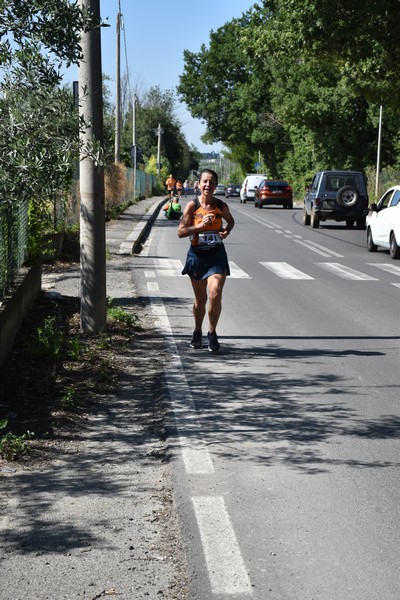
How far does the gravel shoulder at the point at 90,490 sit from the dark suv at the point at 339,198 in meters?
24.1

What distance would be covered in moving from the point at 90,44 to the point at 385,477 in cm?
563

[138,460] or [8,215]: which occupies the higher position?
[8,215]

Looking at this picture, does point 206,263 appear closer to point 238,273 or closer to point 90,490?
point 90,490

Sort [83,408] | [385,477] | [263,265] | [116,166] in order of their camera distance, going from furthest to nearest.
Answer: [116,166] < [263,265] < [83,408] < [385,477]

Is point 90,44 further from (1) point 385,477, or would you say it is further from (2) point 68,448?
(1) point 385,477

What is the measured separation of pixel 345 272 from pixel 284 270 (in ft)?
3.62

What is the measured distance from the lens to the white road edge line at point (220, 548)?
13.6 feet

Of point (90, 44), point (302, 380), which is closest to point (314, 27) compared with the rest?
point (90, 44)

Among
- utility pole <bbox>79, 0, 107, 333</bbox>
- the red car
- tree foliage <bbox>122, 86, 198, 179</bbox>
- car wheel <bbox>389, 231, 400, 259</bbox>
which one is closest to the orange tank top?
utility pole <bbox>79, 0, 107, 333</bbox>

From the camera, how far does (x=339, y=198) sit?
32281 millimetres

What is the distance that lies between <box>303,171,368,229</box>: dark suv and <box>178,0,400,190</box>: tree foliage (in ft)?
8.75

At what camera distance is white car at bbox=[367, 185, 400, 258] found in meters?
21.3

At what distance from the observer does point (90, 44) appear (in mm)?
9656

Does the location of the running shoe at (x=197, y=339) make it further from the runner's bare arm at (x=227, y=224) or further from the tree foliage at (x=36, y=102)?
the tree foliage at (x=36, y=102)
